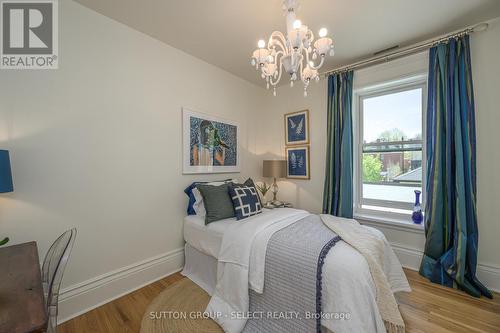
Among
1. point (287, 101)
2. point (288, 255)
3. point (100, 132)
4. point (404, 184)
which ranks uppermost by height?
point (287, 101)

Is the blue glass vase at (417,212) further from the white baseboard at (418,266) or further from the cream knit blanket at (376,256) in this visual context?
the cream knit blanket at (376,256)

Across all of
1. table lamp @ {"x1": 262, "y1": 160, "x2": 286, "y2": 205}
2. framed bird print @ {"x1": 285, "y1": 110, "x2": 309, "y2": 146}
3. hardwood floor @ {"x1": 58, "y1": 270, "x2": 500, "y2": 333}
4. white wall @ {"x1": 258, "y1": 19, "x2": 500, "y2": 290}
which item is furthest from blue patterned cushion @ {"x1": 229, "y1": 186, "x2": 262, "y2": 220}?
framed bird print @ {"x1": 285, "y1": 110, "x2": 309, "y2": 146}

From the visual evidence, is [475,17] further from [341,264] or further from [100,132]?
[100,132]

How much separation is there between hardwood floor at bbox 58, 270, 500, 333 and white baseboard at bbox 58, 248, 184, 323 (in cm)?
6

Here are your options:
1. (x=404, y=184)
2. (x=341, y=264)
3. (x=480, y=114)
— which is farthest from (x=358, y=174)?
(x=341, y=264)

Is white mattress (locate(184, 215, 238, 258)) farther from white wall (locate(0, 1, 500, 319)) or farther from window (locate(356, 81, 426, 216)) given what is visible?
window (locate(356, 81, 426, 216))

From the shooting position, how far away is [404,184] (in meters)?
2.56

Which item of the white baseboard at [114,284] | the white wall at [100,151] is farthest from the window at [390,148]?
the white baseboard at [114,284]

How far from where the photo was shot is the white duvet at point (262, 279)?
1.18 meters

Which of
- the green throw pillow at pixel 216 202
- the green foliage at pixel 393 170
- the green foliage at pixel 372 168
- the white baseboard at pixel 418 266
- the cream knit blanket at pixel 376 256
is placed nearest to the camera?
the cream knit blanket at pixel 376 256

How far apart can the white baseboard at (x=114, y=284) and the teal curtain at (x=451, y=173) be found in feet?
9.19

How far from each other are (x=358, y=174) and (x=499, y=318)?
171 centimetres

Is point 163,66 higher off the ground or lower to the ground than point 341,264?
higher

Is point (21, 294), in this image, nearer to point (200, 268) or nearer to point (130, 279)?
point (130, 279)
